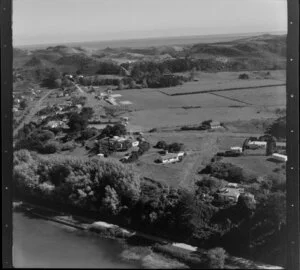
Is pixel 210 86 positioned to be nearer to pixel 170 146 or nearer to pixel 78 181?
pixel 170 146

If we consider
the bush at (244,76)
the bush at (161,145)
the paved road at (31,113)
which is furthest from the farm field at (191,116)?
the paved road at (31,113)

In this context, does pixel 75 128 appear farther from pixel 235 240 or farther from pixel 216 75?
pixel 235 240

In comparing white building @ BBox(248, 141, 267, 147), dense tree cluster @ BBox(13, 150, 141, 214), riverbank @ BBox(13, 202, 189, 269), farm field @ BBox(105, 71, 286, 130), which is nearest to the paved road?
dense tree cluster @ BBox(13, 150, 141, 214)

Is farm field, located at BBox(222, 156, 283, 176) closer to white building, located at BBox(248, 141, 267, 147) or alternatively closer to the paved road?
white building, located at BBox(248, 141, 267, 147)

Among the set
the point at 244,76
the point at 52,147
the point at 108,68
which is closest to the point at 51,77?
the point at 108,68

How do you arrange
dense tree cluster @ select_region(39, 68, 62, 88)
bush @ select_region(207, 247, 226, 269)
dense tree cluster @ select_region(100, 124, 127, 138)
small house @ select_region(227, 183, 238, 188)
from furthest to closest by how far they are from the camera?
dense tree cluster @ select_region(39, 68, 62, 88) → dense tree cluster @ select_region(100, 124, 127, 138) → small house @ select_region(227, 183, 238, 188) → bush @ select_region(207, 247, 226, 269)

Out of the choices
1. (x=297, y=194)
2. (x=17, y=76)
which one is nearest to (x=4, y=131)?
(x=17, y=76)

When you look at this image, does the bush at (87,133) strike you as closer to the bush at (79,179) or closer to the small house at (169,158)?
the bush at (79,179)
